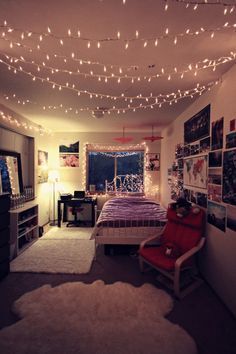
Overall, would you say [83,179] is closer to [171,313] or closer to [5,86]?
[5,86]

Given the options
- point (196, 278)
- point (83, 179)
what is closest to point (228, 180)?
point (196, 278)

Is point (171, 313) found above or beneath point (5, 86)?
beneath

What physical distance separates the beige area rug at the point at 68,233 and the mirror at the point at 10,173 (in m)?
1.26

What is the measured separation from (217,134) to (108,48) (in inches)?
65.8

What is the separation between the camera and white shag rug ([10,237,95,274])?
3.44m

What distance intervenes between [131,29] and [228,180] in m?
1.84

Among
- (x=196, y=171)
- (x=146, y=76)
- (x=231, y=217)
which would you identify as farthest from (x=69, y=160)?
(x=231, y=217)

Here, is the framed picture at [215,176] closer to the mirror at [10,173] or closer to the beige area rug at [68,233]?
the beige area rug at [68,233]

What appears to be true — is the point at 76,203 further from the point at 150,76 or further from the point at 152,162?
the point at 150,76

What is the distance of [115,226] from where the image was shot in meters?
3.88

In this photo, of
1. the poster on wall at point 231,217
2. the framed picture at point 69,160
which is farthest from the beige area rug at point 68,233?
the poster on wall at point 231,217

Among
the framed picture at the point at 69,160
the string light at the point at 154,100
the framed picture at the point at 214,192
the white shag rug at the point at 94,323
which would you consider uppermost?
the string light at the point at 154,100

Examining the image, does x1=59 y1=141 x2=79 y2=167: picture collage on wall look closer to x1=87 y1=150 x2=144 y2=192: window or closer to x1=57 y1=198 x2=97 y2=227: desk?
x1=87 y1=150 x2=144 y2=192: window

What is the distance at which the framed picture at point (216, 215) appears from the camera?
2678 millimetres
